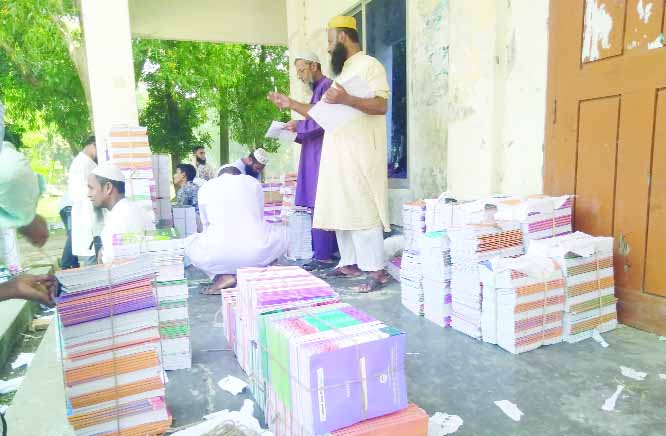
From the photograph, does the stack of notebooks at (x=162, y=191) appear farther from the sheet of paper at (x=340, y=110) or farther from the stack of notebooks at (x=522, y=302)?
the stack of notebooks at (x=522, y=302)

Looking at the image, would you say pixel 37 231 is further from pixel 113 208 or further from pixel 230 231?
pixel 230 231

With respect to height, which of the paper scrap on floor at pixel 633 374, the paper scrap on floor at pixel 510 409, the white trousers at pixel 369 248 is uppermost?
the white trousers at pixel 369 248

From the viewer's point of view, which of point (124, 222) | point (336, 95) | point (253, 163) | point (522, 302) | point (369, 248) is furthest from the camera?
point (253, 163)

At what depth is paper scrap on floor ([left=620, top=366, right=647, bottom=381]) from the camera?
2.23 m

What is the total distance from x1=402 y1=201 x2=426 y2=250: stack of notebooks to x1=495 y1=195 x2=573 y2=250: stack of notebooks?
2.28 feet

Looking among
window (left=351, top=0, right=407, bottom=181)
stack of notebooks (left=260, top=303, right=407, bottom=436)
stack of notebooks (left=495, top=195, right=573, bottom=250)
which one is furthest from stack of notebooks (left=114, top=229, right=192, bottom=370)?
window (left=351, top=0, right=407, bottom=181)

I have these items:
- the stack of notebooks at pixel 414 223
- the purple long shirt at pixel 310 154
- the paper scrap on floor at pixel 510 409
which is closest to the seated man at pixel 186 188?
the purple long shirt at pixel 310 154

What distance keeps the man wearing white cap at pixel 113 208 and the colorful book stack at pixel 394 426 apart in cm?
184

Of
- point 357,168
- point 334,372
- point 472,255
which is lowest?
point 334,372

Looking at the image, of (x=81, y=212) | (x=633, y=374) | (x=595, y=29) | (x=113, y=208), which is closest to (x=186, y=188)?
(x=81, y=212)

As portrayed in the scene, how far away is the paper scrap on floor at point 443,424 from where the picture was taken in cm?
186

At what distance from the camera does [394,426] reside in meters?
1.60

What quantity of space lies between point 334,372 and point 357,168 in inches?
99.9

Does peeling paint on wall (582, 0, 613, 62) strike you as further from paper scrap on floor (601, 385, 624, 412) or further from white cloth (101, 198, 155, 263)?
white cloth (101, 198, 155, 263)
